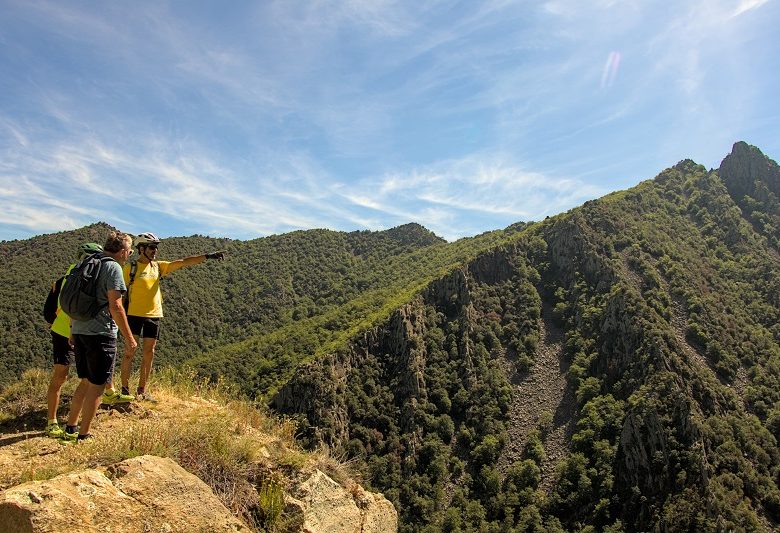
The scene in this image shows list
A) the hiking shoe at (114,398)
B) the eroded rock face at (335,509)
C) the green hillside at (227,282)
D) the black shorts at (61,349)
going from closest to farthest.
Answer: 1. the eroded rock face at (335,509)
2. the black shorts at (61,349)
3. the hiking shoe at (114,398)
4. the green hillside at (227,282)

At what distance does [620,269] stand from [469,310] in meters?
26.4

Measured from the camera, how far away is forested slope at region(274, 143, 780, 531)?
54.1 m

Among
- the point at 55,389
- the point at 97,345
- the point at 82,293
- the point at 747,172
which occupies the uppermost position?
the point at 747,172

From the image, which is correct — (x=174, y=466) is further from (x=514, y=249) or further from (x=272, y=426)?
(x=514, y=249)

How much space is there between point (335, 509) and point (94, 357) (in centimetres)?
319

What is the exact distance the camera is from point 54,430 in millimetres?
5512

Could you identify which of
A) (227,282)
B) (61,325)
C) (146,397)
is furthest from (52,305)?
(227,282)

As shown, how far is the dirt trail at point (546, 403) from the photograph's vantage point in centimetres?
6356

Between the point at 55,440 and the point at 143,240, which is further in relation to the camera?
the point at 143,240

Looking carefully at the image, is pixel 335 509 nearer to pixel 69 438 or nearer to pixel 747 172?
pixel 69 438

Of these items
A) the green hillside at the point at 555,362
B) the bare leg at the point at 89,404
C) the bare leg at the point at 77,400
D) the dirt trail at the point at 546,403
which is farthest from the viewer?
the dirt trail at the point at 546,403

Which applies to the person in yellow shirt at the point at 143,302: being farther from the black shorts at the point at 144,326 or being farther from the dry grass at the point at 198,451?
the dry grass at the point at 198,451

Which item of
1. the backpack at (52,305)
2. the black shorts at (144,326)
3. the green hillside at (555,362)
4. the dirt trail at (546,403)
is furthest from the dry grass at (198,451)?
the dirt trail at (546,403)

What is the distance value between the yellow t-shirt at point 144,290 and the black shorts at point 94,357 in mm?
1623
